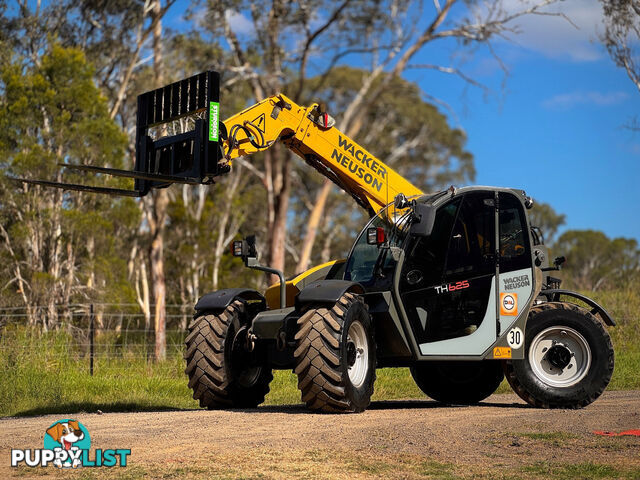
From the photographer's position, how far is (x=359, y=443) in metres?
7.83

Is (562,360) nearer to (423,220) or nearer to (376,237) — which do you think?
(423,220)

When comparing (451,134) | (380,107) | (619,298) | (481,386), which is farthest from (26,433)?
(451,134)

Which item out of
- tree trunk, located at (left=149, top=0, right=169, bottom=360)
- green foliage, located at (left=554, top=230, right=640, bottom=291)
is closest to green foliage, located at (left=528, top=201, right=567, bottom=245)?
green foliage, located at (left=554, top=230, right=640, bottom=291)

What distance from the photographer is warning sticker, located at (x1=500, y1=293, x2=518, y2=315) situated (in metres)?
10.9

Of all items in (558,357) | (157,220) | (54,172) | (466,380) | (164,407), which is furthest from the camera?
(157,220)

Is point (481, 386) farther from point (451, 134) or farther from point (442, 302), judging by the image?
point (451, 134)

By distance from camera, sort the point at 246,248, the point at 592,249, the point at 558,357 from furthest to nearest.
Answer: the point at 592,249, the point at 558,357, the point at 246,248

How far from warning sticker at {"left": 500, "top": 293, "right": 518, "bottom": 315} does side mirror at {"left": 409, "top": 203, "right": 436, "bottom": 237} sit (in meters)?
1.29

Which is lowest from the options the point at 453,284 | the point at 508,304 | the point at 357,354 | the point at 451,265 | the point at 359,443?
the point at 359,443

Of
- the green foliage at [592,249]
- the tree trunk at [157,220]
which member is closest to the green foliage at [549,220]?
the green foliage at [592,249]

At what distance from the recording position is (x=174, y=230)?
42.0 m

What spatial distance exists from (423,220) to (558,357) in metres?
2.43

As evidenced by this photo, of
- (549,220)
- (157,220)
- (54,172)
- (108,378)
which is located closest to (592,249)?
(549,220)

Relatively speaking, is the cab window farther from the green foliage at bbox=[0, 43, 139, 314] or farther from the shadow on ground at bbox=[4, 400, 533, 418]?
the green foliage at bbox=[0, 43, 139, 314]
